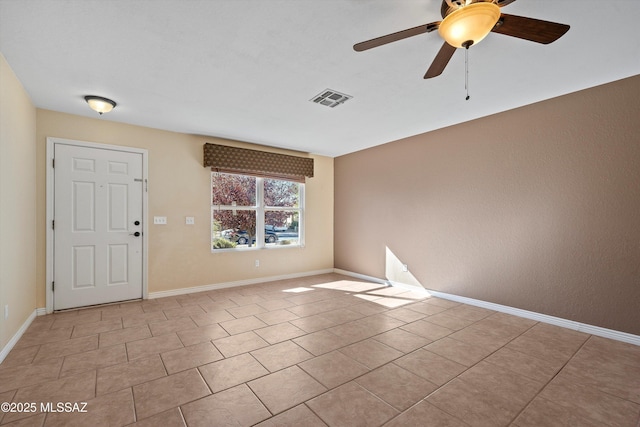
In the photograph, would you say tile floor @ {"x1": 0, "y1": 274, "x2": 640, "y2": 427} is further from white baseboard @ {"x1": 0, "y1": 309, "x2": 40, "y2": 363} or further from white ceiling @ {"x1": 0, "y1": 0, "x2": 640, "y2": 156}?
white ceiling @ {"x1": 0, "y1": 0, "x2": 640, "y2": 156}

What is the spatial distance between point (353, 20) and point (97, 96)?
9.60ft

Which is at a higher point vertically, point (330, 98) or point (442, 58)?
point (330, 98)

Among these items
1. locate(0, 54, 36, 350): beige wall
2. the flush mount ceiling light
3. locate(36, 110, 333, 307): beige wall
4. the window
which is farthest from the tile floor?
the flush mount ceiling light

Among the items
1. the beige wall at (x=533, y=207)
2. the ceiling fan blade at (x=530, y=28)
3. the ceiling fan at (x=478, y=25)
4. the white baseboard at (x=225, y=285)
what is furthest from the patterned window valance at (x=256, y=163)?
the ceiling fan blade at (x=530, y=28)

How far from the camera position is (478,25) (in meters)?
1.54

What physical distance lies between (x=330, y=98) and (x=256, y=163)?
2.24 metres

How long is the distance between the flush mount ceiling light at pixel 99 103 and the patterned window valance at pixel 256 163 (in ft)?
4.80

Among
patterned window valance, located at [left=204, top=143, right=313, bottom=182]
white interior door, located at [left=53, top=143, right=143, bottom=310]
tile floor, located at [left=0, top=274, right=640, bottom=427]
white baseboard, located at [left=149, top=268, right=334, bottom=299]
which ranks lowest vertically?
tile floor, located at [left=0, top=274, right=640, bottom=427]

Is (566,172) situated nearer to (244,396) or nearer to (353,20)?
(353,20)

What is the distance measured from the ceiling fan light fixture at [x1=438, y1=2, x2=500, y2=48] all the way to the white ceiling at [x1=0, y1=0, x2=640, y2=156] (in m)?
0.40

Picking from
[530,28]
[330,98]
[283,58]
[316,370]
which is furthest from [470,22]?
[316,370]

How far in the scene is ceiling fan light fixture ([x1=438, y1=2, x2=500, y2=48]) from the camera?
1.50 metres

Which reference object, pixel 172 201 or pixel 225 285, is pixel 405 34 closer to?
pixel 172 201

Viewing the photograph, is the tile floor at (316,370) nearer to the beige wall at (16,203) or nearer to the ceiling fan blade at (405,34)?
the beige wall at (16,203)
